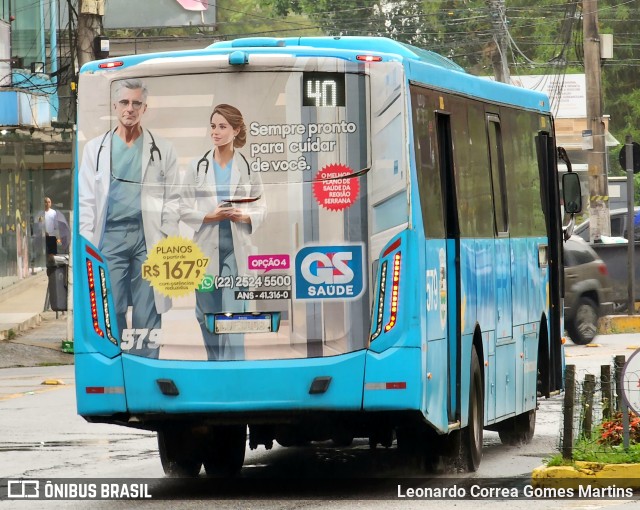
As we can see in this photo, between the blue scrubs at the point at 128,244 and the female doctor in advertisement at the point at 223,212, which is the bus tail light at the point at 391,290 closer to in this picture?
the female doctor in advertisement at the point at 223,212

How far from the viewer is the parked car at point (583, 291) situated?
27141 mm

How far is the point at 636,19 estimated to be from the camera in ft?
258

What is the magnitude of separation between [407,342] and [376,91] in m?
1.63

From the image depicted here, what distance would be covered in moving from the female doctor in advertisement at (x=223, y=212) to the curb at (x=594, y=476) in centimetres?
224

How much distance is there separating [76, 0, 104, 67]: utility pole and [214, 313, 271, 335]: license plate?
15.9 m

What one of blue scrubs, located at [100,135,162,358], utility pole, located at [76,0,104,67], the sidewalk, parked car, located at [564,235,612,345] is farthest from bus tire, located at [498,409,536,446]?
the sidewalk

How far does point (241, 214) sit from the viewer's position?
36.6 ft

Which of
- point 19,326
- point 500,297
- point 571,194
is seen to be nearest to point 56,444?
point 500,297

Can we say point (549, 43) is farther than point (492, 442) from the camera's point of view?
Yes

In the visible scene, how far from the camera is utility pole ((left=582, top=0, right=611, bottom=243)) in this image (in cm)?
3419

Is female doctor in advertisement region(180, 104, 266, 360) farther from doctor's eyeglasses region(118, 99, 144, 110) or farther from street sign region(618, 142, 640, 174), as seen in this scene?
street sign region(618, 142, 640, 174)

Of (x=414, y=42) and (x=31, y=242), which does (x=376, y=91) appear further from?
(x=414, y=42)

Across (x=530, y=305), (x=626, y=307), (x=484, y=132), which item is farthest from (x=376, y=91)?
(x=626, y=307)

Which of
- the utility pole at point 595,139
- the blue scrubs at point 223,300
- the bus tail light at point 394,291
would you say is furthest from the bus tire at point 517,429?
the utility pole at point 595,139
